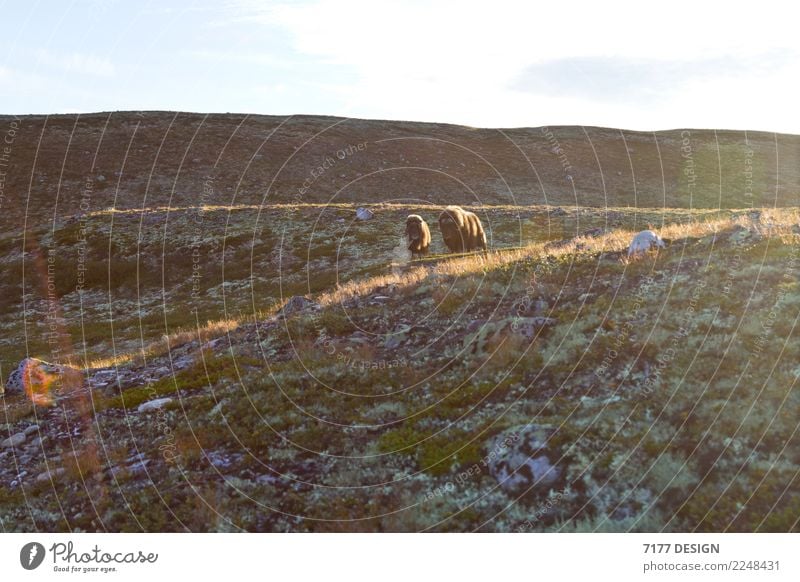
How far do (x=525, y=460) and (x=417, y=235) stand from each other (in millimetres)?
28349

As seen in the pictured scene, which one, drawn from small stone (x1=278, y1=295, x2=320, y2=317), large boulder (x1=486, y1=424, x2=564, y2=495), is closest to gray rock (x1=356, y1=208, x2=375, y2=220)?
small stone (x1=278, y1=295, x2=320, y2=317)

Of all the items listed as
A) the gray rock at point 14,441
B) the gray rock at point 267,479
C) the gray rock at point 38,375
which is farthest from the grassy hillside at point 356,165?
the gray rock at point 267,479

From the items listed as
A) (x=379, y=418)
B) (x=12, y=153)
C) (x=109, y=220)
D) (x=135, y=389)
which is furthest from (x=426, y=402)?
(x=12, y=153)

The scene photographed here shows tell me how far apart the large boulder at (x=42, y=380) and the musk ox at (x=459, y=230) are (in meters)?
22.8

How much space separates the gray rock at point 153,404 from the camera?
544 inches

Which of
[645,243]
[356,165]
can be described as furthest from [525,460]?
[356,165]

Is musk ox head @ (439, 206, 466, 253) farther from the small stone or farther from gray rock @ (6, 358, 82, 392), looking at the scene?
gray rock @ (6, 358, 82, 392)

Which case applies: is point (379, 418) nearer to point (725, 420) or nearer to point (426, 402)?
point (426, 402)

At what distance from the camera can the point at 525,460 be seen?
9.70 m

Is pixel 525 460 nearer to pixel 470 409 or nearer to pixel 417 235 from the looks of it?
pixel 470 409

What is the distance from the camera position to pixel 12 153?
88625 millimetres

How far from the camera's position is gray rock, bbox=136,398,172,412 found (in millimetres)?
13828

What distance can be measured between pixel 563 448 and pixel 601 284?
6536 mm

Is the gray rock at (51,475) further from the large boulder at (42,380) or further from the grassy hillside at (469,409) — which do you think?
the large boulder at (42,380)
